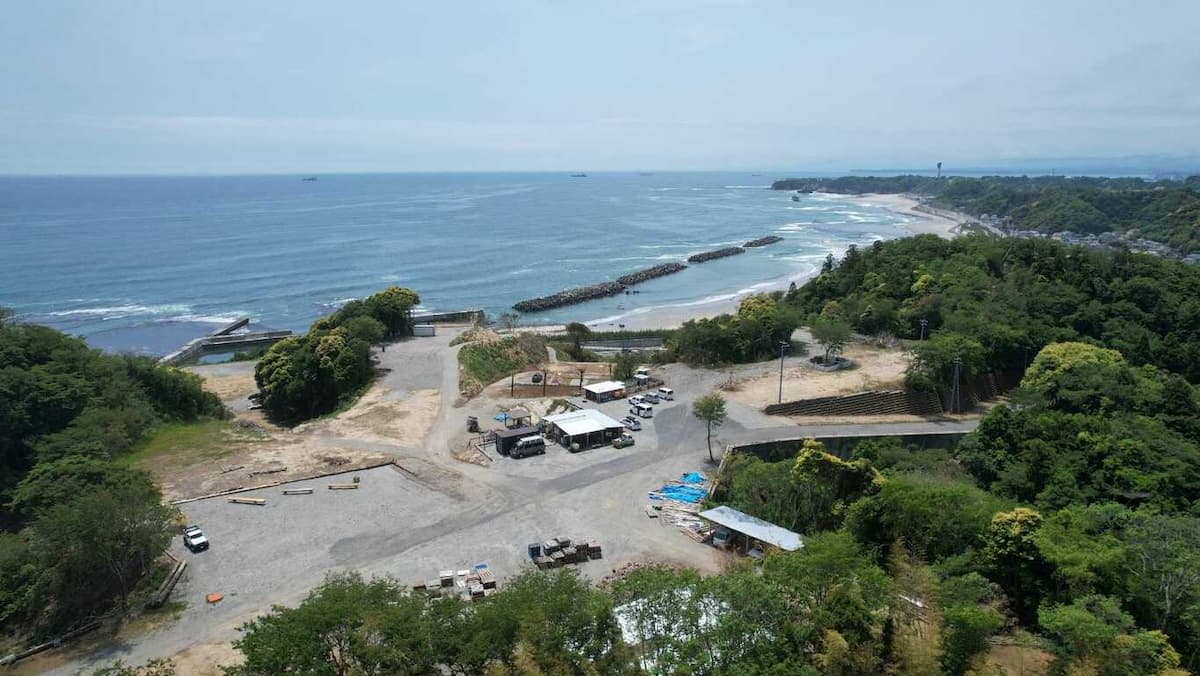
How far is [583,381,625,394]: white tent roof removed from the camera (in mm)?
35188

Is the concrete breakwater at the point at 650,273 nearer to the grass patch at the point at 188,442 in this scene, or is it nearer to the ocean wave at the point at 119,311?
the ocean wave at the point at 119,311

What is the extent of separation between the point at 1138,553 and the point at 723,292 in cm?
6159

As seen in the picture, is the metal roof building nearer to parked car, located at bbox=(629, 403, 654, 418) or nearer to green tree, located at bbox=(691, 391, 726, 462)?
parked car, located at bbox=(629, 403, 654, 418)

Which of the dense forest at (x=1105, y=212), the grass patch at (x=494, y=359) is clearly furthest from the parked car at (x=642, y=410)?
the dense forest at (x=1105, y=212)

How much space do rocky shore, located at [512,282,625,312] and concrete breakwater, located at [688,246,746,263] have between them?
70.5ft

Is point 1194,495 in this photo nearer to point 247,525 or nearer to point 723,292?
point 247,525

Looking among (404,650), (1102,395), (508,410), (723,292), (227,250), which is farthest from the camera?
(227,250)

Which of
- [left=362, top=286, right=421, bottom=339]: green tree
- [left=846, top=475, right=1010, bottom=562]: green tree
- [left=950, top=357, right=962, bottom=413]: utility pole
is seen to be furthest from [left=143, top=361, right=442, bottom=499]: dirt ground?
[left=950, top=357, right=962, bottom=413]: utility pole

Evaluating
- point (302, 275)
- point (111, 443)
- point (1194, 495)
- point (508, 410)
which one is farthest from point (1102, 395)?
point (302, 275)

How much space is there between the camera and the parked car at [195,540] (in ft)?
70.6

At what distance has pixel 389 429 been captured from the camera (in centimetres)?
3184

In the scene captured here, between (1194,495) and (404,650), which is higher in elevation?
(404,650)

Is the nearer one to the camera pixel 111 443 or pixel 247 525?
pixel 247 525

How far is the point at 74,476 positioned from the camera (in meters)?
22.8
